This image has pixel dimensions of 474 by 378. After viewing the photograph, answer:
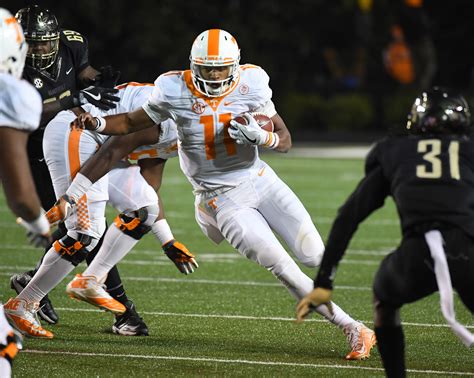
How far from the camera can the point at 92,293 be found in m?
5.46

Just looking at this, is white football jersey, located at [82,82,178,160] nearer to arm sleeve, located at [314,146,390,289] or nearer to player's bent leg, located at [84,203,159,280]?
player's bent leg, located at [84,203,159,280]

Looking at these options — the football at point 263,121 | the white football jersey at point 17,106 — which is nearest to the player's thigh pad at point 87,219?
the football at point 263,121

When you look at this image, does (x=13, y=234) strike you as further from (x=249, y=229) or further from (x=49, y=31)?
(x=249, y=229)

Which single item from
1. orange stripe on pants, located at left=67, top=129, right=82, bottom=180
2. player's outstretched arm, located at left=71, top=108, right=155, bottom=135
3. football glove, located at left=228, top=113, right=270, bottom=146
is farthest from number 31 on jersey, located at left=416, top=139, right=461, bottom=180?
orange stripe on pants, located at left=67, top=129, right=82, bottom=180

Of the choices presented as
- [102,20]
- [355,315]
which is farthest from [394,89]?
[355,315]

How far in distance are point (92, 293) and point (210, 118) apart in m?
1.08

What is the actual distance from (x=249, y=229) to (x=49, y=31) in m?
1.70

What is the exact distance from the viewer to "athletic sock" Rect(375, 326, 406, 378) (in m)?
4.00

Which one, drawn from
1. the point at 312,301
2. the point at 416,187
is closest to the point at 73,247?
the point at 312,301

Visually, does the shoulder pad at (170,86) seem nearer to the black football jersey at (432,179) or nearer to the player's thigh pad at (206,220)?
the player's thigh pad at (206,220)

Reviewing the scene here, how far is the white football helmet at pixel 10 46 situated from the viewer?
3.94m

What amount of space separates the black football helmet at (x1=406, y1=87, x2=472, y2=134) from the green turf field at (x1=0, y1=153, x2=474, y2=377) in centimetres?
119

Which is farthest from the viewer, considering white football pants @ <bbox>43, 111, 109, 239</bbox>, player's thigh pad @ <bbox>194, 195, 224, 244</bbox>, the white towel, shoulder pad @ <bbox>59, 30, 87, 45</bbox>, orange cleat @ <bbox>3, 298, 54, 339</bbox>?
shoulder pad @ <bbox>59, 30, 87, 45</bbox>

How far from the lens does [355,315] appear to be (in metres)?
6.20
